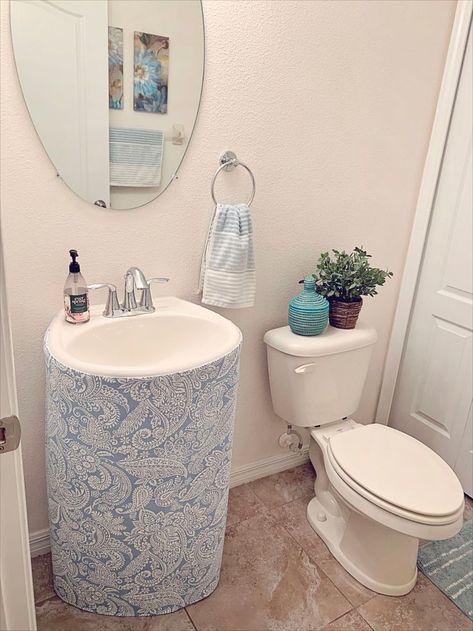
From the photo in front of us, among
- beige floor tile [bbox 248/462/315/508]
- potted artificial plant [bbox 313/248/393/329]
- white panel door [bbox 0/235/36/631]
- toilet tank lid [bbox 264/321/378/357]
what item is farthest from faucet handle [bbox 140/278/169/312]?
beige floor tile [bbox 248/462/315/508]

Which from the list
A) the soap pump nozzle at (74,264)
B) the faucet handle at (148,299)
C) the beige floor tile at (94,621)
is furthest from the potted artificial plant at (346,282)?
the beige floor tile at (94,621)

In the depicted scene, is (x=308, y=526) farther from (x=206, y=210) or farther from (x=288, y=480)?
(x=206, y=210)

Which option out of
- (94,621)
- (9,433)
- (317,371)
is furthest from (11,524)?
(317,371)

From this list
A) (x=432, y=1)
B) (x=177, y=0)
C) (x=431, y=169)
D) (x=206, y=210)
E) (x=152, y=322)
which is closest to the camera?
(x=177, y=0)

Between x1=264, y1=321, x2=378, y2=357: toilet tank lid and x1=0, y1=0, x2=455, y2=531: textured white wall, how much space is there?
125mm

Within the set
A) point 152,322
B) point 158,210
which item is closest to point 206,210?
point 158,210

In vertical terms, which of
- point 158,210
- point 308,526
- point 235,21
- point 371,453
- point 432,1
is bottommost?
point 308,526

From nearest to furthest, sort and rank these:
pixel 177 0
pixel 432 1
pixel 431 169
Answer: pixel 177 0
pixel 432 1
pixel 431 169

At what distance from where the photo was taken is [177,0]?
1216mm

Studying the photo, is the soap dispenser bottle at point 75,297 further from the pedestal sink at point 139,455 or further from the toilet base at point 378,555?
the toilet base at point 378,555

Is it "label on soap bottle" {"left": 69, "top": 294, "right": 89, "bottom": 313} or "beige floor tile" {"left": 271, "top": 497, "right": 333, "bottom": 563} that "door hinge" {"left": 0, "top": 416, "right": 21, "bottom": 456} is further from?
"beige floor tile" {"left": 271, "top": 497, "right": 333, "bottom": 563}

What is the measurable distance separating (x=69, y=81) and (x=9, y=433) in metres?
0.95

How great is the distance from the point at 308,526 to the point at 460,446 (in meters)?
0.72

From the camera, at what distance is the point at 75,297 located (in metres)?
1.21
